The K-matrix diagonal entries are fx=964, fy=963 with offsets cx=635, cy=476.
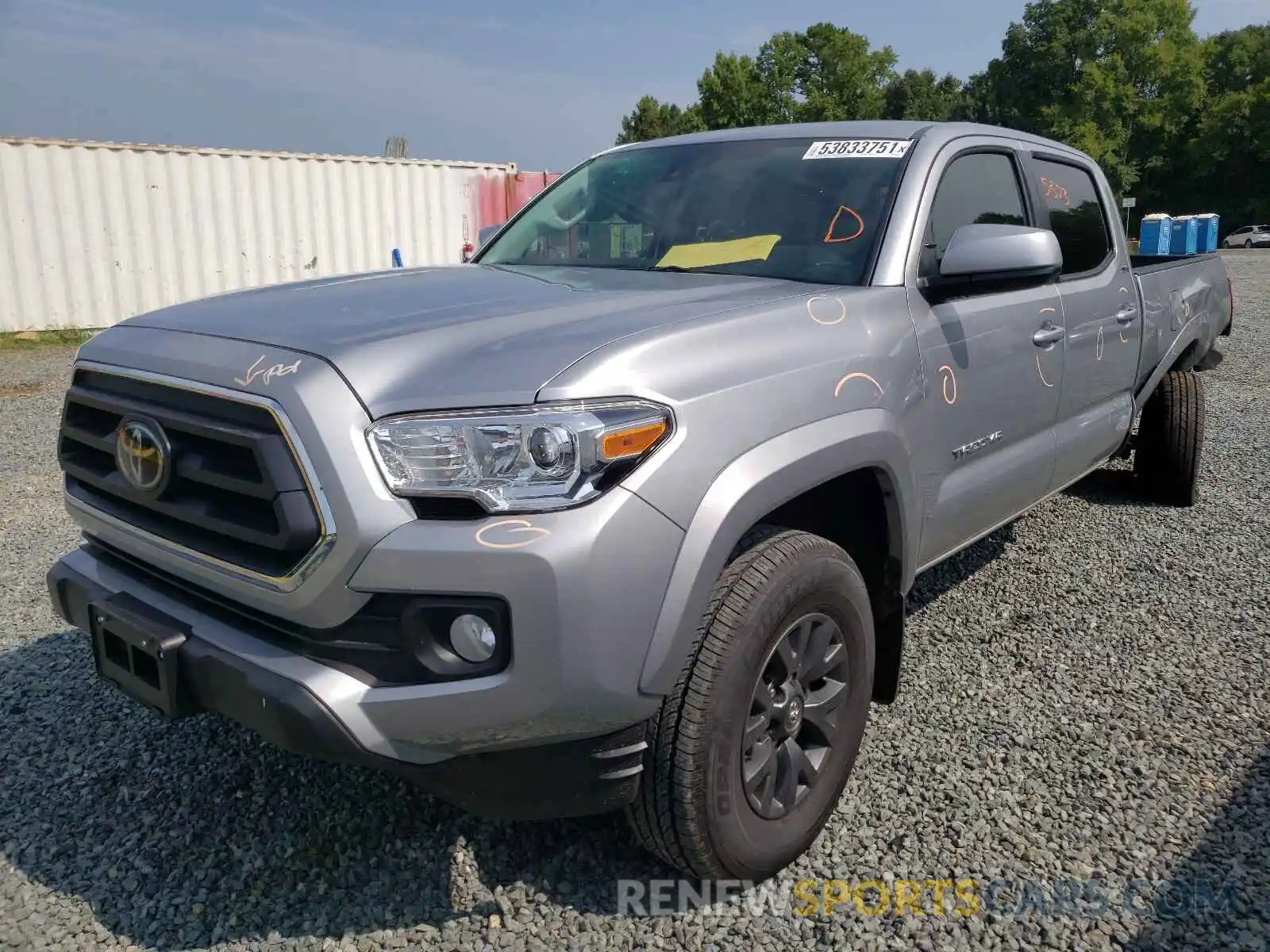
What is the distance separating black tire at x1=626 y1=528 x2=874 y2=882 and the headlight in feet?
1.40

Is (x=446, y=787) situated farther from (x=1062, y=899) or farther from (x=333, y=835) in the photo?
(x=1062, y=899)

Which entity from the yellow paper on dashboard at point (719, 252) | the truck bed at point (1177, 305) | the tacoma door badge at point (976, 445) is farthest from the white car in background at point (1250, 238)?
the yellow paper on dashboard at point (719, 252)

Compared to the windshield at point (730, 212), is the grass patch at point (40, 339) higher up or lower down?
lower down

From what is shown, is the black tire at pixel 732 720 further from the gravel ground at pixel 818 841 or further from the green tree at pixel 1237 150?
the green tree at pixel 1237 150

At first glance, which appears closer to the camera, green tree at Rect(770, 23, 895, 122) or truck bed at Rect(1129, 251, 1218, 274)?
truck bed at Rect(1129, 251, 1218, 274)

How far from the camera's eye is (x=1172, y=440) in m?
5.07

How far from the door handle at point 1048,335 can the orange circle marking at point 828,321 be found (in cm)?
116

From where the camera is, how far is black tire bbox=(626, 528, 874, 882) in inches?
76.5

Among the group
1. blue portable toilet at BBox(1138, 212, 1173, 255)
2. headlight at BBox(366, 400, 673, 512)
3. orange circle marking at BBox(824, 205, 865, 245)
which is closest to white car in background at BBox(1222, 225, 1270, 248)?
blue portable toilet at BBox(1138, 212, 1173, 255)

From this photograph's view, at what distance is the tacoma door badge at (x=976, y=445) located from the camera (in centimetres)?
288

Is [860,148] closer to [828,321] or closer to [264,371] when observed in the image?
[828,321]

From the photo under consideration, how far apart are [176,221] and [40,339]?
228 centimetres

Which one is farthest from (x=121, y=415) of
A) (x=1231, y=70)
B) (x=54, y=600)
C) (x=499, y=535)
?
(x=1231, y=70)

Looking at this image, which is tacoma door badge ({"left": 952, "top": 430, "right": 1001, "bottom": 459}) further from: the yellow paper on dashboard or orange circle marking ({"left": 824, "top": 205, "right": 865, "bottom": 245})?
the yellow paper on dashboard
